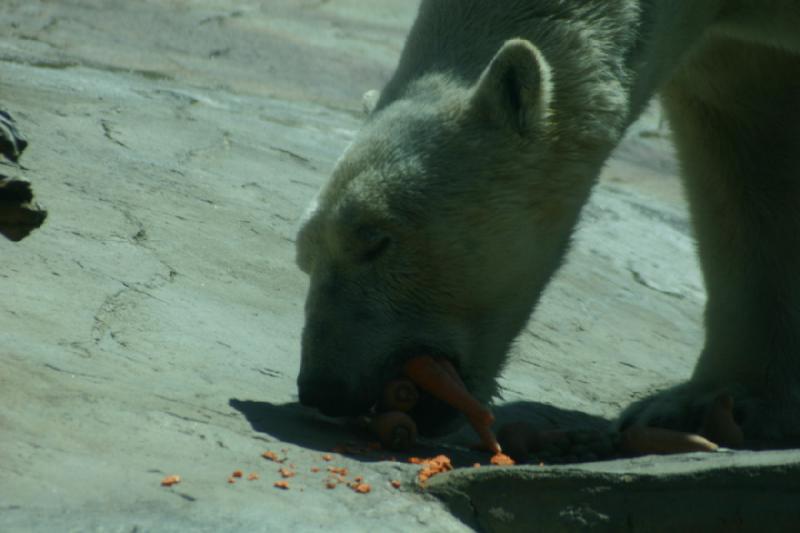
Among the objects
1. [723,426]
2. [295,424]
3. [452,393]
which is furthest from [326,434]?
[723,426]

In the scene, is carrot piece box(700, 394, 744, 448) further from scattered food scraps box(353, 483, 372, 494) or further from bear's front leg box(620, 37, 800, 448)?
scattered food scraps box(353, 483, 372, 494)

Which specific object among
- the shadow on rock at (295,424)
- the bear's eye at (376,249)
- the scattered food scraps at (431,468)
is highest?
the bear's eye at (376,249)

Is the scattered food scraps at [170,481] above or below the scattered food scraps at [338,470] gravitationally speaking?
above

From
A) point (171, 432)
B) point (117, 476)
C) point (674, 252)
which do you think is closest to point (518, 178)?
point (171, 432)

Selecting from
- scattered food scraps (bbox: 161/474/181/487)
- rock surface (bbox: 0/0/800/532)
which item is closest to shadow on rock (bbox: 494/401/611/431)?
rock surface (bbox: 0/0/800/532)

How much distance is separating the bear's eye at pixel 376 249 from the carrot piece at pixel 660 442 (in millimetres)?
588

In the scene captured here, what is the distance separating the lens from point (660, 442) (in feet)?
8.14

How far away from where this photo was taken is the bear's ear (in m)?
2.42

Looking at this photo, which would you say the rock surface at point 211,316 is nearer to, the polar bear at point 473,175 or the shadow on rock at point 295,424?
the shadow on rock at point 295,424

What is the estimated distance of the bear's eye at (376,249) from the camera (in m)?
2.46

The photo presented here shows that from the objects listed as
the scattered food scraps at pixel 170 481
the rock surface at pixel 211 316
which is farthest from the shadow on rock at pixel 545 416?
the scattered food scraps at pixel 170 481

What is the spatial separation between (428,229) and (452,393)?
1.01 ft

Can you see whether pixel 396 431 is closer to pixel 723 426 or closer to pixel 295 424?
pixel 295 424

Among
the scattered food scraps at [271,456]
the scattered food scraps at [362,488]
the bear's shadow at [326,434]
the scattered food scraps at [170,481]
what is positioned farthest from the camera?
the bear's shadow at [326,434]
